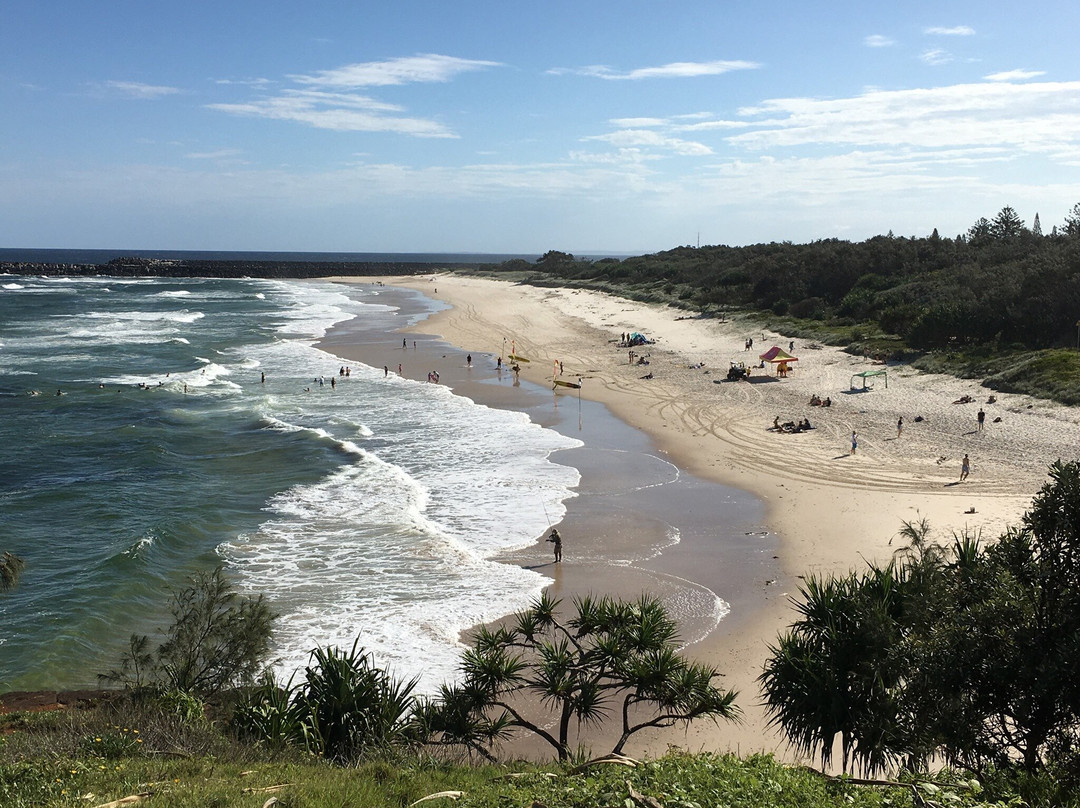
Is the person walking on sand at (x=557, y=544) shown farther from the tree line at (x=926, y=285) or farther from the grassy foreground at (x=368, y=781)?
the tree line at (x=926, y=285)

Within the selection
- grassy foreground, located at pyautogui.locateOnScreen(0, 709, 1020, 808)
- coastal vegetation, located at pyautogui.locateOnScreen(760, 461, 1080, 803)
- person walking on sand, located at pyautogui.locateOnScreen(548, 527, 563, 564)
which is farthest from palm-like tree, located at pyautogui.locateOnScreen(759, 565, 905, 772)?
person walking on sand, located at pyautogui.locateOnScreen(548, 527, 563, 564)

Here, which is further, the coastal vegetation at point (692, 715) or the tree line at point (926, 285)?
the tree line at point (926, 285)

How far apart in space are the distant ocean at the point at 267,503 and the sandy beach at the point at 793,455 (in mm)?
3675

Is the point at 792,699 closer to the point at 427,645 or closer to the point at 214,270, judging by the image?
the point at 427,645

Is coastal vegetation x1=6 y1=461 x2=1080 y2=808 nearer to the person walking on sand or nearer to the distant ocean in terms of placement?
the distant ocean

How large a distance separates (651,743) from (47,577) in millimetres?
13803

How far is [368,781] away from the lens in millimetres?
7828

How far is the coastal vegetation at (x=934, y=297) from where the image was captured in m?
36.6

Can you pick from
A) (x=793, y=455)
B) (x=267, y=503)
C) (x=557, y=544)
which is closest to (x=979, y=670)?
(x=557, y=544)

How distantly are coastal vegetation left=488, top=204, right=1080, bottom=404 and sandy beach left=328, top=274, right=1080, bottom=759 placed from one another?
2190 millimetres

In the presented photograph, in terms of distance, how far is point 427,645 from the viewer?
48.9 ft

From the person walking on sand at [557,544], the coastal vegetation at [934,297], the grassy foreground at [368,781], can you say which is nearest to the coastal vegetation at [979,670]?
the grassy foreground at [368,781]

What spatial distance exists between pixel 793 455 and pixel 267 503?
52.8 ft

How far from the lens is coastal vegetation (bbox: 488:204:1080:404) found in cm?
3662
